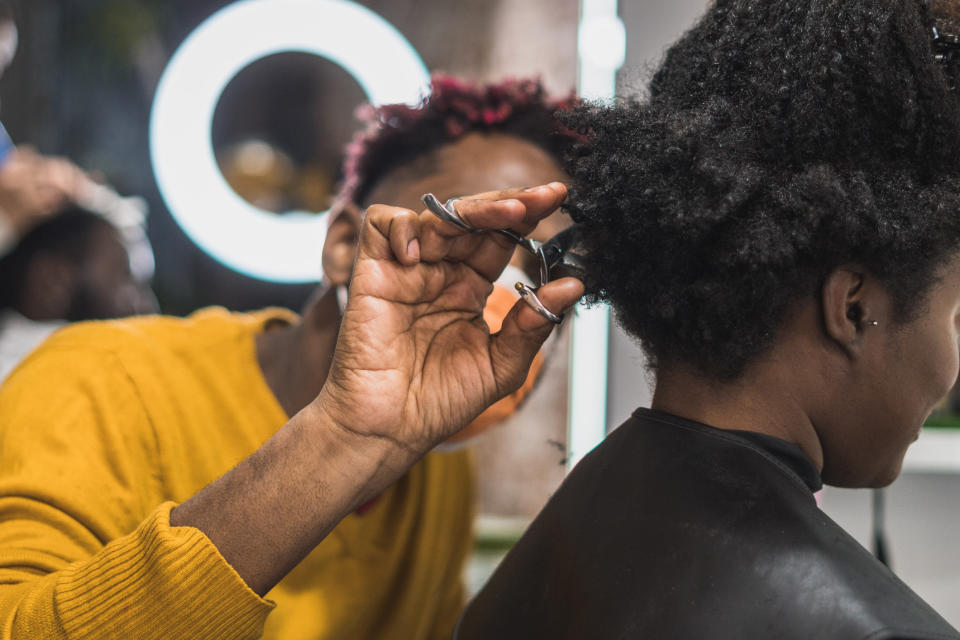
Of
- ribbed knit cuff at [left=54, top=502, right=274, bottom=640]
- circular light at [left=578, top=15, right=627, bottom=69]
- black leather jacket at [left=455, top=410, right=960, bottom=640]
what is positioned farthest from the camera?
circular light at [left=578, top=15, right=627, bottom=69]

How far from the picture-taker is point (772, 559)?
60 cm

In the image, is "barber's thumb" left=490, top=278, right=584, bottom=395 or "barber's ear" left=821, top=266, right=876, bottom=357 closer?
"barber's ear" left=821, top=266, right=876, bottom=357

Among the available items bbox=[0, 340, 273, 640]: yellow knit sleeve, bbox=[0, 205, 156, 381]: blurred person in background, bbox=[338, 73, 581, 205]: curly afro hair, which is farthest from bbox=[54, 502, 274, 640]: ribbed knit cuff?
bbox=[0, 205, 156, 381]: blurred person in background

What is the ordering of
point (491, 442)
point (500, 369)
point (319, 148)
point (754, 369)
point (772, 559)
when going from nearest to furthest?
1. point (772, 559)
2. point (754, 369)
3. point (500, 369)
4. point (491, 442)
5. point (319, 148)

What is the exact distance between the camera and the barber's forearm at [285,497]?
2.36 feet

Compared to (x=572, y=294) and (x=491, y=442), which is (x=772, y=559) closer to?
(x=572, y=294)

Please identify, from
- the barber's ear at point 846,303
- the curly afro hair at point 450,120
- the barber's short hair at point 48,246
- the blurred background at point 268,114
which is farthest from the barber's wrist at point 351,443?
the barber's short hair at point 48,246

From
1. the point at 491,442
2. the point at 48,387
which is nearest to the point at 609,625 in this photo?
the point at 48,387

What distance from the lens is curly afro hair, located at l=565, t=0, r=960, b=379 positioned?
64 cm

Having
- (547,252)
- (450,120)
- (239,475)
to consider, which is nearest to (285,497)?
(239,475)

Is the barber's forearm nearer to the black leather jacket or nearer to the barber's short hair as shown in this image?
the black leather jacket

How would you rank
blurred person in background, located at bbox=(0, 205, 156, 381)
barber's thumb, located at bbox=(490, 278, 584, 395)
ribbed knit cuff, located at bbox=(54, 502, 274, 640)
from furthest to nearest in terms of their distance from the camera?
1. blurred person in background, located at bbox=(0, 205, 156, 381)
2. barber's thumb, located at bbox=(490, 278, 584, 395)
3. ribbed knit cuff, located at bbox=(54, 502, 274, 640)

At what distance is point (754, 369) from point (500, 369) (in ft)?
0.83

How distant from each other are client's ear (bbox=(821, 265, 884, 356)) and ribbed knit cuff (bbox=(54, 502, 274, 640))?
564mm
